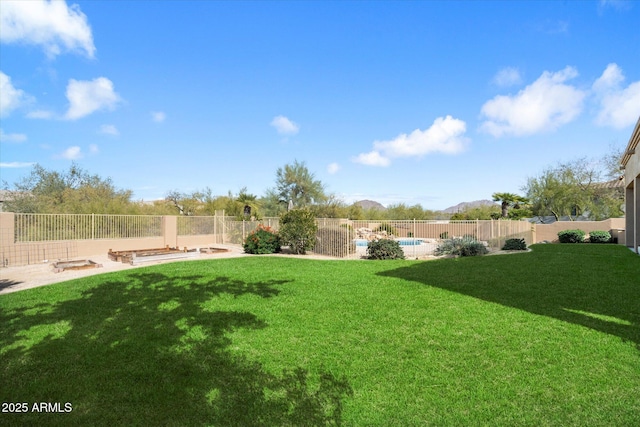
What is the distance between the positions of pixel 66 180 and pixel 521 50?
2803 cm

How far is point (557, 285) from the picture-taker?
7422 mm

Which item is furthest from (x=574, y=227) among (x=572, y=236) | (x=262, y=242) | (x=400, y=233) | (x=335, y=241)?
(x=262, y=242)

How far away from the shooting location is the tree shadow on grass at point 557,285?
16.9 feet

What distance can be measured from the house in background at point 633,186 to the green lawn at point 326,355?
8.83 metres

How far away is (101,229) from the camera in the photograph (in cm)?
1545

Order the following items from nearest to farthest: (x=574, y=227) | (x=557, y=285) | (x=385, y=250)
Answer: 1. (x=557, y=285)
2. (x=385, y=250)
3. (x=574, y=227)

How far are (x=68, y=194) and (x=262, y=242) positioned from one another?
14132mm

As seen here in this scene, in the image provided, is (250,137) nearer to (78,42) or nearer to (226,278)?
(78,42)

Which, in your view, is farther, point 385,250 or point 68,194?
point 68,194

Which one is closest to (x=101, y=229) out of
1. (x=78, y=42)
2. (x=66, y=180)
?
(x=78, y=42)

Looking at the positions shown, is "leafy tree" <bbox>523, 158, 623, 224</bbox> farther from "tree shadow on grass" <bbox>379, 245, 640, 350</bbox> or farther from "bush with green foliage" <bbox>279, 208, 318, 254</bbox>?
"bush with green foliage" <bbox>279, 208, 318, 254</bbox>

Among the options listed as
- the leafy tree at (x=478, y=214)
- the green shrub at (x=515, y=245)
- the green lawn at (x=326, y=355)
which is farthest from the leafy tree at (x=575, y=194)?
the green lawn at (x=326, y=355)

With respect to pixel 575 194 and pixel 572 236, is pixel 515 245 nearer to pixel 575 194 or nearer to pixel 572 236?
pixel 572 236

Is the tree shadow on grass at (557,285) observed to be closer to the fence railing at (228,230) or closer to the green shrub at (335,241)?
the green shrub at (335,241)
